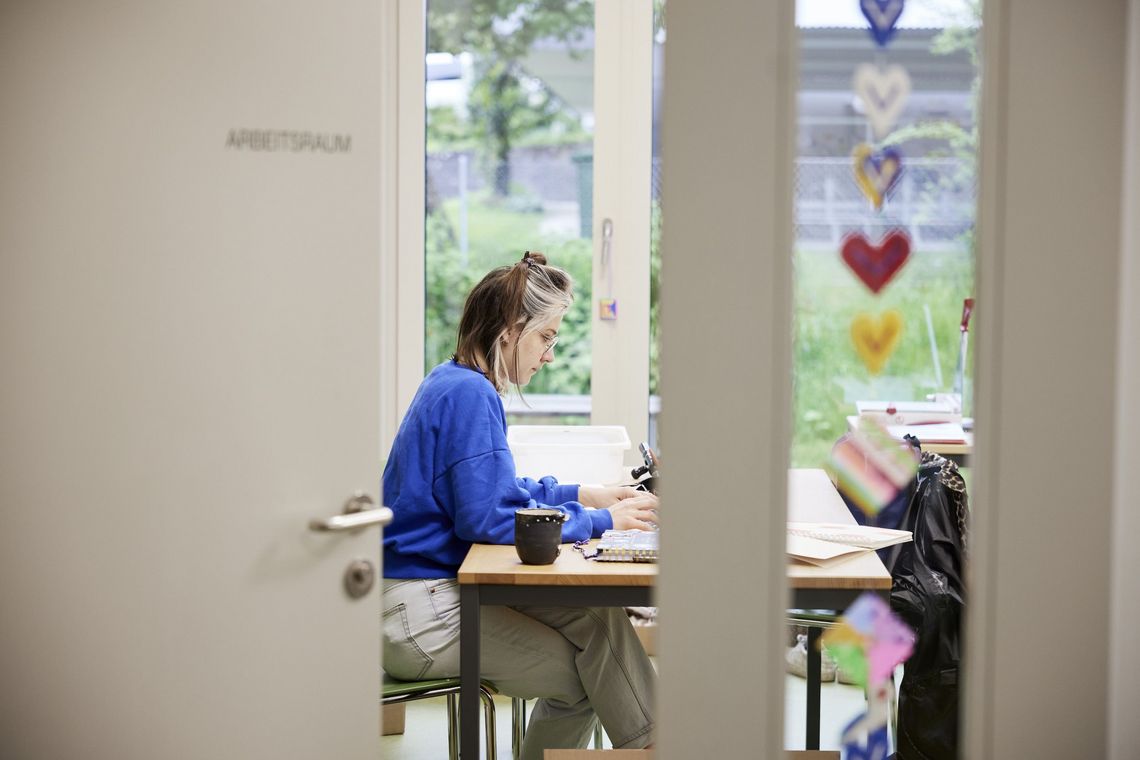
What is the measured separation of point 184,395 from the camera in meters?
1.50

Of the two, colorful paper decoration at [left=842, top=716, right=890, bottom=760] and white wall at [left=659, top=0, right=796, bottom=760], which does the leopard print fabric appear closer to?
colorful paper decoration at [left=842, top=716, right=890, bottom=760]

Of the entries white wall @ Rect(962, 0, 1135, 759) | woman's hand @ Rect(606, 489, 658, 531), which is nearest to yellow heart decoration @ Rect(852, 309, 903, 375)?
white wall @ Rect(962, 0, 1135, 759)

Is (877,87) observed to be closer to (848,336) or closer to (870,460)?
(848,336)

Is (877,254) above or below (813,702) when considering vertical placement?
above

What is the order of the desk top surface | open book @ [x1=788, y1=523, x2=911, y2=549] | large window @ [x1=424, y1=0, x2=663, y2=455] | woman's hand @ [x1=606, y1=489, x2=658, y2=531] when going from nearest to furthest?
the desk top surface → open book @ [x1=788, y1=523, x2=911, y2=549] → woman's hand @ [x1=606, y1=489, x2=658, y2=531] → large window @ [x1=424, y1=0, x2=663, y2=455]

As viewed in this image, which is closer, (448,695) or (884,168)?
(884,168)

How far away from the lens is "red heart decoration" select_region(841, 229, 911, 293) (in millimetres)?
1322

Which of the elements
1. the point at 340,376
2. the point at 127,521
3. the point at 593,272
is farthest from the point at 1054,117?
the point at 593,272

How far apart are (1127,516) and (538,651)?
1.35 metres

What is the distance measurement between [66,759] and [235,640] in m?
0.29

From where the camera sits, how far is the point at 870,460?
4.66 feet

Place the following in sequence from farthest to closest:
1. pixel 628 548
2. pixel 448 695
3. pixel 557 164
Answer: pixel 557 164, pixel 448 695, pixel 628 548

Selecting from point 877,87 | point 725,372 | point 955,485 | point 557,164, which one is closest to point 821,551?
point 955,485

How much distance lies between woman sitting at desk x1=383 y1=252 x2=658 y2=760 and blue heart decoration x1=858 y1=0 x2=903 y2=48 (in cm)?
127
